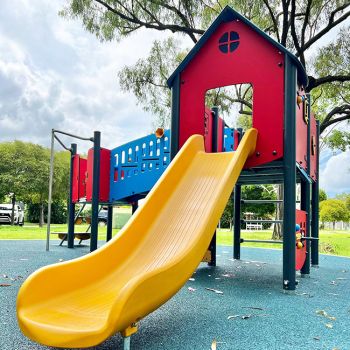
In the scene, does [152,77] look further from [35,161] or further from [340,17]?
[35,161]

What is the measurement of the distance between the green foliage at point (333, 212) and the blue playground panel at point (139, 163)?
33.5 meters

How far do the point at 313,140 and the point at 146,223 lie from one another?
376 cm

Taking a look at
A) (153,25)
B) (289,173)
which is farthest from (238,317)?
(153,25)

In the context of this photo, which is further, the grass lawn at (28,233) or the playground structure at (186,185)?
the grass lawn at (28,233)

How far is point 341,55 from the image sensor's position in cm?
1343

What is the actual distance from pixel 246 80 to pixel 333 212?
35.6m

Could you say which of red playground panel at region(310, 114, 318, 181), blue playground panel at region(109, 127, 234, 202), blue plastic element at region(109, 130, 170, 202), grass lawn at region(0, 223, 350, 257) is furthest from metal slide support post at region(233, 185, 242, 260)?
grass lawn at region(0, 223, 350, 257)

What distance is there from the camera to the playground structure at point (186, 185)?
220cm

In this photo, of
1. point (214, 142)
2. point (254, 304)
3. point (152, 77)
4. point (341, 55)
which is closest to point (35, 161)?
point (152, 77)

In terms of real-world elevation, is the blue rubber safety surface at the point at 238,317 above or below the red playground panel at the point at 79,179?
below

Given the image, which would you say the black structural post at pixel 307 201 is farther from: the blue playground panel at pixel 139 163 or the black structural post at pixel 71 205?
the black structural post at pixel 71 205

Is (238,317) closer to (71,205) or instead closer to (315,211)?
(315,211)

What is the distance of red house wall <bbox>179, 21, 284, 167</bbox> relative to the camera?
4414 mm

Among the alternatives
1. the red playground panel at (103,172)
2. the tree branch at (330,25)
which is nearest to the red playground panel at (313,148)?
the red playground panel at (103,172)
